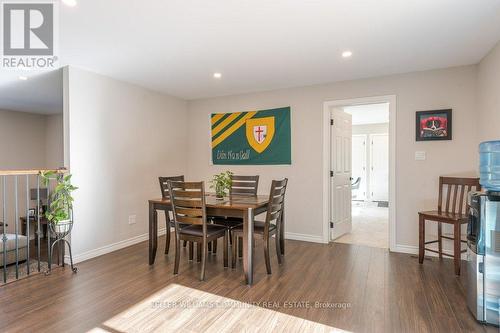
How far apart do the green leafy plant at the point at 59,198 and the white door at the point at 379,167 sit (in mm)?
7711

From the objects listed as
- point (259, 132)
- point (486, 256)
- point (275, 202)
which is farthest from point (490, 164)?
point (259, 132)

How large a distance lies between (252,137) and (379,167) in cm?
528

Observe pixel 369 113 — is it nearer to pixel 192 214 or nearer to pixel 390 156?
Answer: pixel 390 156

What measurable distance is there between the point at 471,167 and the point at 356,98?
1619 mm

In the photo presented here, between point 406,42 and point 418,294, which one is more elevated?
point 406,42

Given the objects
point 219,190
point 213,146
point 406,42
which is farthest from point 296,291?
point 213,146

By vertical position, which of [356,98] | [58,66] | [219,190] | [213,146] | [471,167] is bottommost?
[219,190]

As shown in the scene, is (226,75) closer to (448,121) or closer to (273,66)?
(273,66)

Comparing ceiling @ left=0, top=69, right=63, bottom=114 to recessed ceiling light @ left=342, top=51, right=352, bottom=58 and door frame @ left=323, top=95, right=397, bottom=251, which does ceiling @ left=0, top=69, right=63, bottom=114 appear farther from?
door frame @ left=323, top=95, right=397, bottom=251

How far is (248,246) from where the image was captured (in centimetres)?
272

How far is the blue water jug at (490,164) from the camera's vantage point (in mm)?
2213

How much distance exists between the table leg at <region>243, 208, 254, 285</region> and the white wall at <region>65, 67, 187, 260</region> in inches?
84.6

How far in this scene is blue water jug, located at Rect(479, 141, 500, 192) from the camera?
2213 millimetres

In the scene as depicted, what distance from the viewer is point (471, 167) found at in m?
3.36
